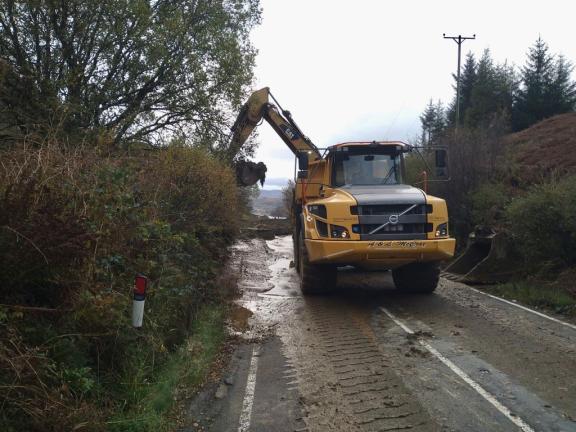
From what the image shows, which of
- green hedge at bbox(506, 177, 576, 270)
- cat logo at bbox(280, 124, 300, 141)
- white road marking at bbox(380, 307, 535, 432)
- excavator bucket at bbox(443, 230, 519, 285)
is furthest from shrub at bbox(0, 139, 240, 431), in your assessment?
excavator bucket at bbox(443, 230, 519, 285)

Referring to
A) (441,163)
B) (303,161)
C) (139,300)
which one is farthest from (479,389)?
(303,161)

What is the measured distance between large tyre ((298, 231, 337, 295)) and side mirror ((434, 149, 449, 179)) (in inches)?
109

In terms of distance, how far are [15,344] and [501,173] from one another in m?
18.2

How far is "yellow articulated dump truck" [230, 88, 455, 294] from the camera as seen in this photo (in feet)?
29.0

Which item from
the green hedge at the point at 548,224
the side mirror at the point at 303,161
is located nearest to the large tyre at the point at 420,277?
the green hedge at the point at 548,224

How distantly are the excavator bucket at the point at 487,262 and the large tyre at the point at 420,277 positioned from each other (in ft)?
7.91

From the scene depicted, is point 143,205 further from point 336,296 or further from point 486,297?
point 486,297

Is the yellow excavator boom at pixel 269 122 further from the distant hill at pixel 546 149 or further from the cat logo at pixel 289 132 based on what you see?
the distant hill at pixel 546 149

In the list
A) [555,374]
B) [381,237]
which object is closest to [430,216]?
[381,237]

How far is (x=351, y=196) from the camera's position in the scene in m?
9.23

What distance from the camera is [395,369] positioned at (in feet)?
19.1

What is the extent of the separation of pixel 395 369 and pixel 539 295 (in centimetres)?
537

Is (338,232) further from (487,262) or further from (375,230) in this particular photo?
(487,262)

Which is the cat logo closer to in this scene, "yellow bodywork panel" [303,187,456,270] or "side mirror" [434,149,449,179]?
"side mirror" [434,149,449,179]
